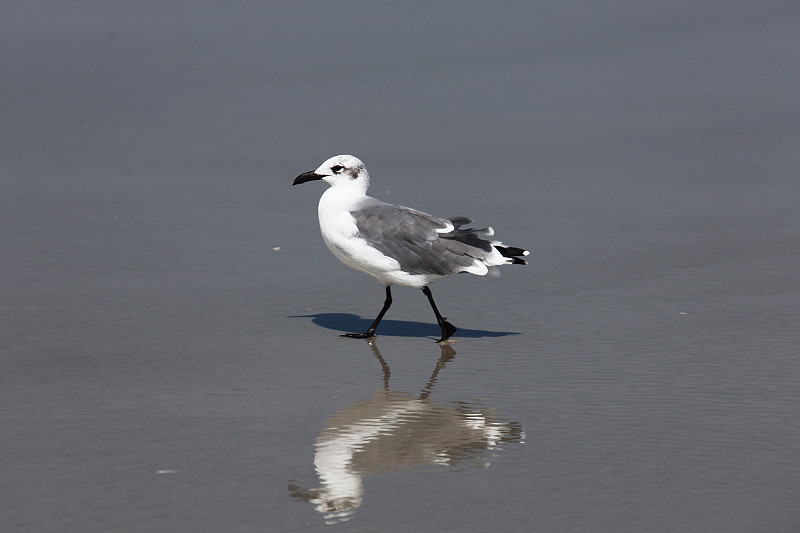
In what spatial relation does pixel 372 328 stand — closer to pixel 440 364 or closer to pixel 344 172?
pixel 440 364

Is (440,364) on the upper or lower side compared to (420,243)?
lower

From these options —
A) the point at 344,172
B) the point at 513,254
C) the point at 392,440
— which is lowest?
the point at 392,440

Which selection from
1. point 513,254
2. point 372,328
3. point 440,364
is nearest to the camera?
point 440,364

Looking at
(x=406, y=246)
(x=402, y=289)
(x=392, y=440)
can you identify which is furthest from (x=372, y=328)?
(x=392, y=440)

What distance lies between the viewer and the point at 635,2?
52.0ft

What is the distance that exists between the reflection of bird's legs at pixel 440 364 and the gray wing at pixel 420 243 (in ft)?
1.88

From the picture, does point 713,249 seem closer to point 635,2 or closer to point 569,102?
point 569,102

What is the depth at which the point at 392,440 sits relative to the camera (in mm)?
4961

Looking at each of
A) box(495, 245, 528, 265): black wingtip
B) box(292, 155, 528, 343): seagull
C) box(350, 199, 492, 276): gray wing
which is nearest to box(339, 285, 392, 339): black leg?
box(292, 155, 528, 343): seagull

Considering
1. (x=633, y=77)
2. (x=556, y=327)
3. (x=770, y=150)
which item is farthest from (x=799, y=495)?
(x=633, y=77)

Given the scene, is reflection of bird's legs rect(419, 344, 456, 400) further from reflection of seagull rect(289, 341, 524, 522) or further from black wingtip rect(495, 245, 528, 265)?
black wingtip rect(495, 245, 528, 265)

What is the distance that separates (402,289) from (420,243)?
3.88 ft

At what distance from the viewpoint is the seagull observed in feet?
22.8

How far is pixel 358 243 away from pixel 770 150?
5.52 m
